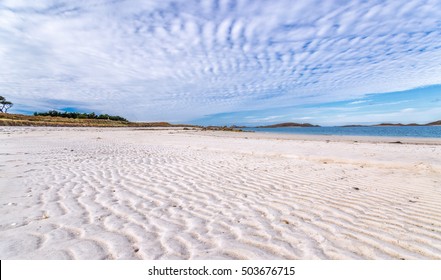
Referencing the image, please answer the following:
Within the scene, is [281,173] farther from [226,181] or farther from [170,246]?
[170,246]

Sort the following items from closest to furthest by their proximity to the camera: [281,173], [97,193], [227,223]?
[227,223] → [97,193] → [281,173]

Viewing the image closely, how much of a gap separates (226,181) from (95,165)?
4582 millimetres

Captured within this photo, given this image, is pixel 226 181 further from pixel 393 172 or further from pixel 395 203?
pixel 393 172

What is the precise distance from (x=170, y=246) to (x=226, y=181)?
3304 mm

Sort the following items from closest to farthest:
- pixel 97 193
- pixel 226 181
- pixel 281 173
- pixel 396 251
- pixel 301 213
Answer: pixel 396 251
pixel 301 213
pixel 97 193
pixel 226 181
pixel 281 173

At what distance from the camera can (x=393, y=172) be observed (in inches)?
287
